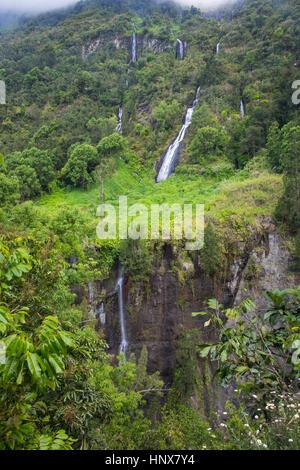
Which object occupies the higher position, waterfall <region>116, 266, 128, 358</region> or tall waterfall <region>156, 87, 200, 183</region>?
tall waterfall <region>156, 87, 200, 183</region>

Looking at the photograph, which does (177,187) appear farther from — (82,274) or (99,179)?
(82,274)

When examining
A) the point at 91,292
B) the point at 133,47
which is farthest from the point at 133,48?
the point at 91,292

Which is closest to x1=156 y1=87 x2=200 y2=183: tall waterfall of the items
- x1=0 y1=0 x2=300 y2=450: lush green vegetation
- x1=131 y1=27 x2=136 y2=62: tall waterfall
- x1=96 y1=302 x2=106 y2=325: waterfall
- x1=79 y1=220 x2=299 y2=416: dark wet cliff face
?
x1=0 y1=0 x2=300 y2=450: lush green vegetation

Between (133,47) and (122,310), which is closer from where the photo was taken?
(122,310)

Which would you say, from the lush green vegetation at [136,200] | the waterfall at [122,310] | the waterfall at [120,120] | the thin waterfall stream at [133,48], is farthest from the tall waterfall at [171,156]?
the thin waterfall stream at [133,48]

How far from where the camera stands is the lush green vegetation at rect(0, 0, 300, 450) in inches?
129

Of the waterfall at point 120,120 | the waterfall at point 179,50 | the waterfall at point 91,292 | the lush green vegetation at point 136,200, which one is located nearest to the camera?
the lush green vegetation at point 136,200

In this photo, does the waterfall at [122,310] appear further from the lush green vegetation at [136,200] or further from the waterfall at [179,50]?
the waterfall at [179,50]

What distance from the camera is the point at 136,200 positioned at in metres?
23.0

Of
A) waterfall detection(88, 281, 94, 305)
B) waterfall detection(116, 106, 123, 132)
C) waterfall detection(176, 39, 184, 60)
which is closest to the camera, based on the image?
waterfall detection(88, 281, 94, 305)

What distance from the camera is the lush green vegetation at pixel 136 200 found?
3281 mm

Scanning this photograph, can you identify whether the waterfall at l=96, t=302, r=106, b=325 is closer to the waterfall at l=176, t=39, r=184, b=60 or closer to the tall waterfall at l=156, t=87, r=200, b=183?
the tall waterfall at l=156, t=87, r=200, b=183

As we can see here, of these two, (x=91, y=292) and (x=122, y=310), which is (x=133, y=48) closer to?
(x=91, y=292)
